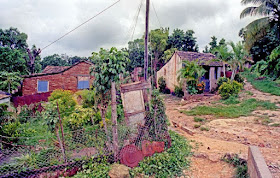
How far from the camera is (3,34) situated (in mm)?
18266

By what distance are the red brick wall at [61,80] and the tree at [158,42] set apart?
10938 millimetres

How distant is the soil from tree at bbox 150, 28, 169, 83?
53.0 feet

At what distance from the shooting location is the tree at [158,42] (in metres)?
23.8

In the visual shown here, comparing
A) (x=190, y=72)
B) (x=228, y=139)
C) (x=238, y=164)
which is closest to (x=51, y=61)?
(x=190, y=72)

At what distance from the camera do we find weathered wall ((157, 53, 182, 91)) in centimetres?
1685

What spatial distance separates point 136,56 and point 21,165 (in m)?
25.0

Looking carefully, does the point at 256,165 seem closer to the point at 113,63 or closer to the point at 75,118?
the point at 113,63

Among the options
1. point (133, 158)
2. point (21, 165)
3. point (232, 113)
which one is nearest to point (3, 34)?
point (21, 165)

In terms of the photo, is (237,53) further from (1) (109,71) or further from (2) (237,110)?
(1) (109,71)

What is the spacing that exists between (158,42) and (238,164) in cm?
2168

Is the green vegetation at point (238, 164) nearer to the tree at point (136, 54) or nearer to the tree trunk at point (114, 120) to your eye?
the tree trunk at point (114, 120)

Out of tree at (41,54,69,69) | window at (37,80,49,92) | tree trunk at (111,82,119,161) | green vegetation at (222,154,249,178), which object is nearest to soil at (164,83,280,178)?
green vegetation at (222,154,249,178)

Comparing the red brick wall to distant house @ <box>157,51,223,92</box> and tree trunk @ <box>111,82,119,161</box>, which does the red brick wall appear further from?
tree trunk @ <box>111,82,119,161</box>

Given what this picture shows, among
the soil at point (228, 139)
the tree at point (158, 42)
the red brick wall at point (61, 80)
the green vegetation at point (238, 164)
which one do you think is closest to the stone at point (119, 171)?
the soil at point (228, 139)
